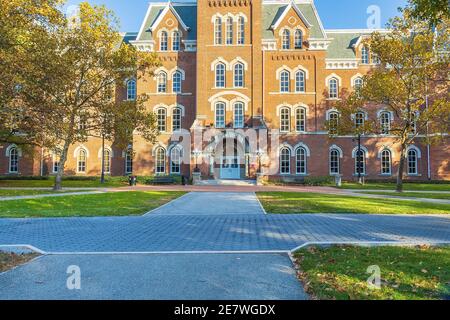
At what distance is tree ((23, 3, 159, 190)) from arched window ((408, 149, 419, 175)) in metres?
27.9

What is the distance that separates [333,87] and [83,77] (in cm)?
2577

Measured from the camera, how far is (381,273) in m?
5.34

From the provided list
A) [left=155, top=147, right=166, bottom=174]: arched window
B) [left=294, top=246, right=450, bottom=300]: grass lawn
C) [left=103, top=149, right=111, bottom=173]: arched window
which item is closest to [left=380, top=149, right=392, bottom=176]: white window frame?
[left=155, top=147, right=166, bottom=174]: arched window

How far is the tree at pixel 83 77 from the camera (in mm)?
21375

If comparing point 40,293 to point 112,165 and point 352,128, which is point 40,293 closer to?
point 352,128

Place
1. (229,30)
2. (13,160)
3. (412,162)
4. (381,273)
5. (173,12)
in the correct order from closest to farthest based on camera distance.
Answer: (381,273) < (229,30) < (173,12) < (412,162) < (13,160)

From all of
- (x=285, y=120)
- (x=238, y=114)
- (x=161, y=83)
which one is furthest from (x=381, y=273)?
(x=161, y=83)

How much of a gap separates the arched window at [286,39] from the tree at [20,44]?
72.8ft

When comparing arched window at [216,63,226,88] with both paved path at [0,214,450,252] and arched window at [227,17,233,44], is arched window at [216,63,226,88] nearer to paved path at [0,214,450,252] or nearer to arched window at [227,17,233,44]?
arched window at [227,17,233,44]

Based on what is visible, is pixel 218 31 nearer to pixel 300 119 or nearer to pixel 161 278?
pixel 300 119

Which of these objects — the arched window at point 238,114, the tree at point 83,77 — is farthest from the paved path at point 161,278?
the arched window at point 238,114

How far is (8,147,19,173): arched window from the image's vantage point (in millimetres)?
40031
